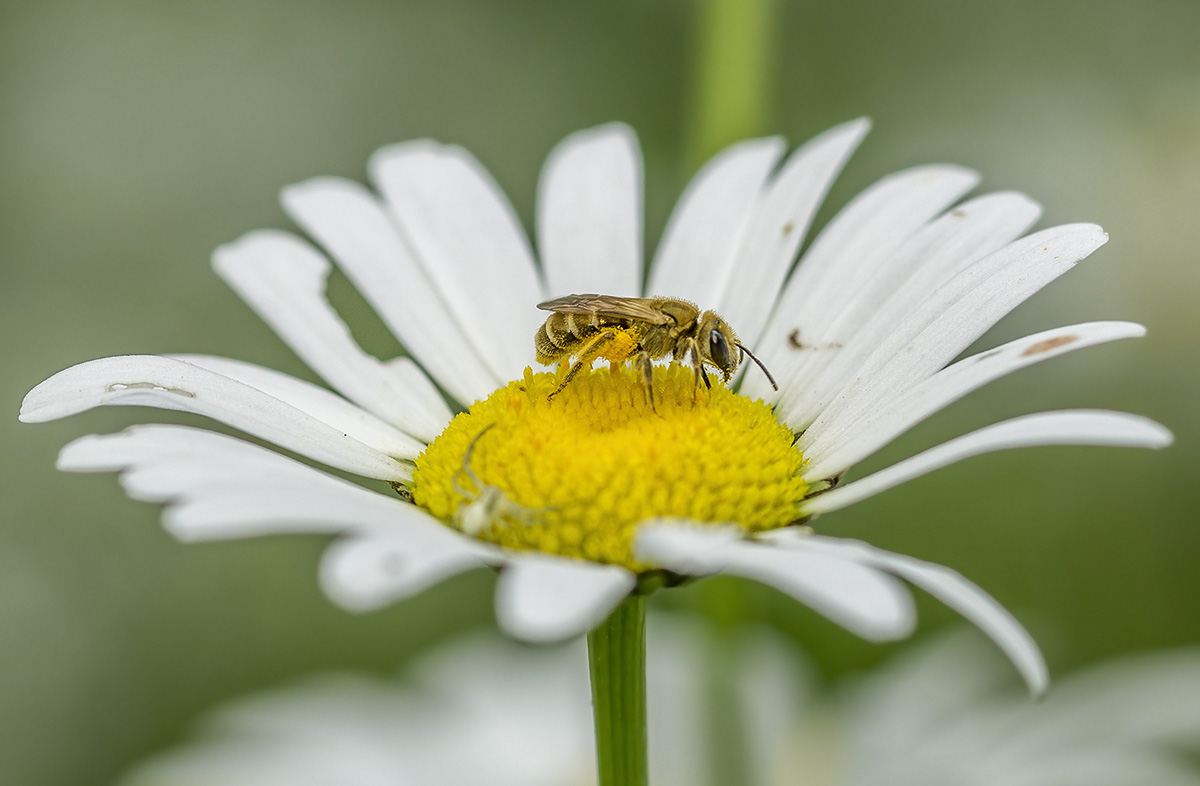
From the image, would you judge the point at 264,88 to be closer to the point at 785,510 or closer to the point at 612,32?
the point at 612,32

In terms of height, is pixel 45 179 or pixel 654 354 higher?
pixel 45 179

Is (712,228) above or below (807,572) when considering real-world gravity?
above

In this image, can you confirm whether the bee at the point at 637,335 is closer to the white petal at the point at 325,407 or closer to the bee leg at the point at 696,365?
the bee leg at the point at 696,365

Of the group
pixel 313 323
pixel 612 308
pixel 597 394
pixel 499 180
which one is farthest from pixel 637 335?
pixel 499 180

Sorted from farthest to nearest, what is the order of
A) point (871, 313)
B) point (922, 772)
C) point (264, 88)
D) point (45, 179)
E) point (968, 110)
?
point (264, 88) → point (45, 179) → point (968, 110) → point (922, 772) → point (871, 313)

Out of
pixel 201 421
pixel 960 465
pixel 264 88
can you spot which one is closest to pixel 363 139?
pixel 264 88

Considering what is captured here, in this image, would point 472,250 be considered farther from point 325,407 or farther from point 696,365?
point 696,365

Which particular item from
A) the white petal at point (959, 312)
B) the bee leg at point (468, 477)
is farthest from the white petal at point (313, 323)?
the white petal at point (959, 312)
